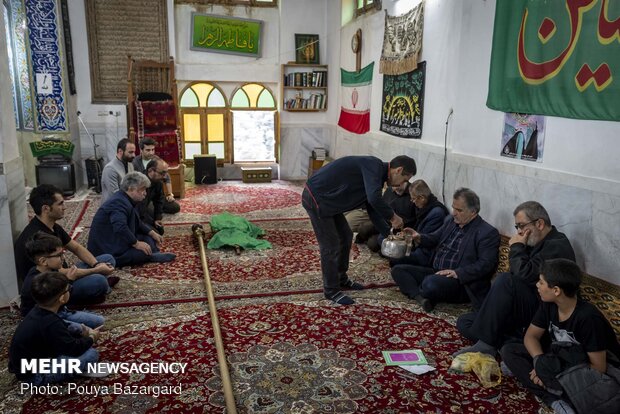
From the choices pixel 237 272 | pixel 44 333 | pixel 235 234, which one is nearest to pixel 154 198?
pixel 235 234

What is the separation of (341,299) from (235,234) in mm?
1872

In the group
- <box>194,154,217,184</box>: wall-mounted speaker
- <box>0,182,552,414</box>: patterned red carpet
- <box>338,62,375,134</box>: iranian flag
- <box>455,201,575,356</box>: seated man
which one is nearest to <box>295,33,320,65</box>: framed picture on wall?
<box>338,62,375,134</box>: iranian flag

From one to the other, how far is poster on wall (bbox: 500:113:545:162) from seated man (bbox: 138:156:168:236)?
11.3 feet

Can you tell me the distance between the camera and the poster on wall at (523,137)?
379 cm

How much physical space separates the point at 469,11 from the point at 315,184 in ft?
7.53

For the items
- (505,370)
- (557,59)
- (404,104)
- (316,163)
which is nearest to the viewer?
(505,370)

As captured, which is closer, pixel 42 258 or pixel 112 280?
pixel 42 258

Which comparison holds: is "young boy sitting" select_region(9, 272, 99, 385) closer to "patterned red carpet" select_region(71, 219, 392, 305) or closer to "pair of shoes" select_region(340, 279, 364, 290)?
"patterned red carpet" select_region(71, 219, 392, 305)

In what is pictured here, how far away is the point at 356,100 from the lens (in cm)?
798

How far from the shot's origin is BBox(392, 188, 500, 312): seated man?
3.65 metres

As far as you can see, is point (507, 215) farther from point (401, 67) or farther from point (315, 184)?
point (401, 67)

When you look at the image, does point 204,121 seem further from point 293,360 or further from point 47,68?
point 293,360

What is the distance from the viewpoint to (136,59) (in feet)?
29.1

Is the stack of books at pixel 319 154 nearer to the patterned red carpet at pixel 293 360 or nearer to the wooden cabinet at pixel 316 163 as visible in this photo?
the wooden cabinet at pixel 316 163
